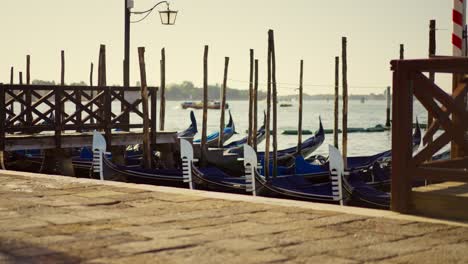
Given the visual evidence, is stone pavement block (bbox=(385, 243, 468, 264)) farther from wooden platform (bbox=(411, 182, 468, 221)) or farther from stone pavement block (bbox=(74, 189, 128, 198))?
stone pavement block (bbox=(74, 189, 128, 198))

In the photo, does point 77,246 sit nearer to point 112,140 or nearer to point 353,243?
point 353,243

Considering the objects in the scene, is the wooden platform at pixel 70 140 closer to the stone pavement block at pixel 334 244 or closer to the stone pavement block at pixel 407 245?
the stone pavement block at pixel 334 244

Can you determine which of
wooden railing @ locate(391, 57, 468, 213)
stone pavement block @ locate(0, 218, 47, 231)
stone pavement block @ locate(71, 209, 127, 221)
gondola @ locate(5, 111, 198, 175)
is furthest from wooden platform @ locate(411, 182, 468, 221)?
gondola @ locate(5, 111, 198, 175)

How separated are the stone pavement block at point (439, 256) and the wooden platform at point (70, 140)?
1291cm

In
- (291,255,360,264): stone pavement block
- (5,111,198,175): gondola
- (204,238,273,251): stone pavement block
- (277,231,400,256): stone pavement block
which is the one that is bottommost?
(5,111,198,175): gondola

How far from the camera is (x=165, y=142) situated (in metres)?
19.5

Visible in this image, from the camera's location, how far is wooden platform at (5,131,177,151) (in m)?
16.5

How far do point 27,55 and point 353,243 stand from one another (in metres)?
26.2

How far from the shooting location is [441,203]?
19.8ft

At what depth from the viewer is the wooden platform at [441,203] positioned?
593 cm

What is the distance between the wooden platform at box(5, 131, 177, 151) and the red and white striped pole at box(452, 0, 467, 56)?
1112 centimetres

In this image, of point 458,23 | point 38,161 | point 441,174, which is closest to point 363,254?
point 441,174

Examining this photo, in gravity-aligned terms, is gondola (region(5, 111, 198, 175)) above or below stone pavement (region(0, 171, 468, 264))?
below

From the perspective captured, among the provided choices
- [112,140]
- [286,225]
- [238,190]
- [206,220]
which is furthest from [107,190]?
[112,140]
